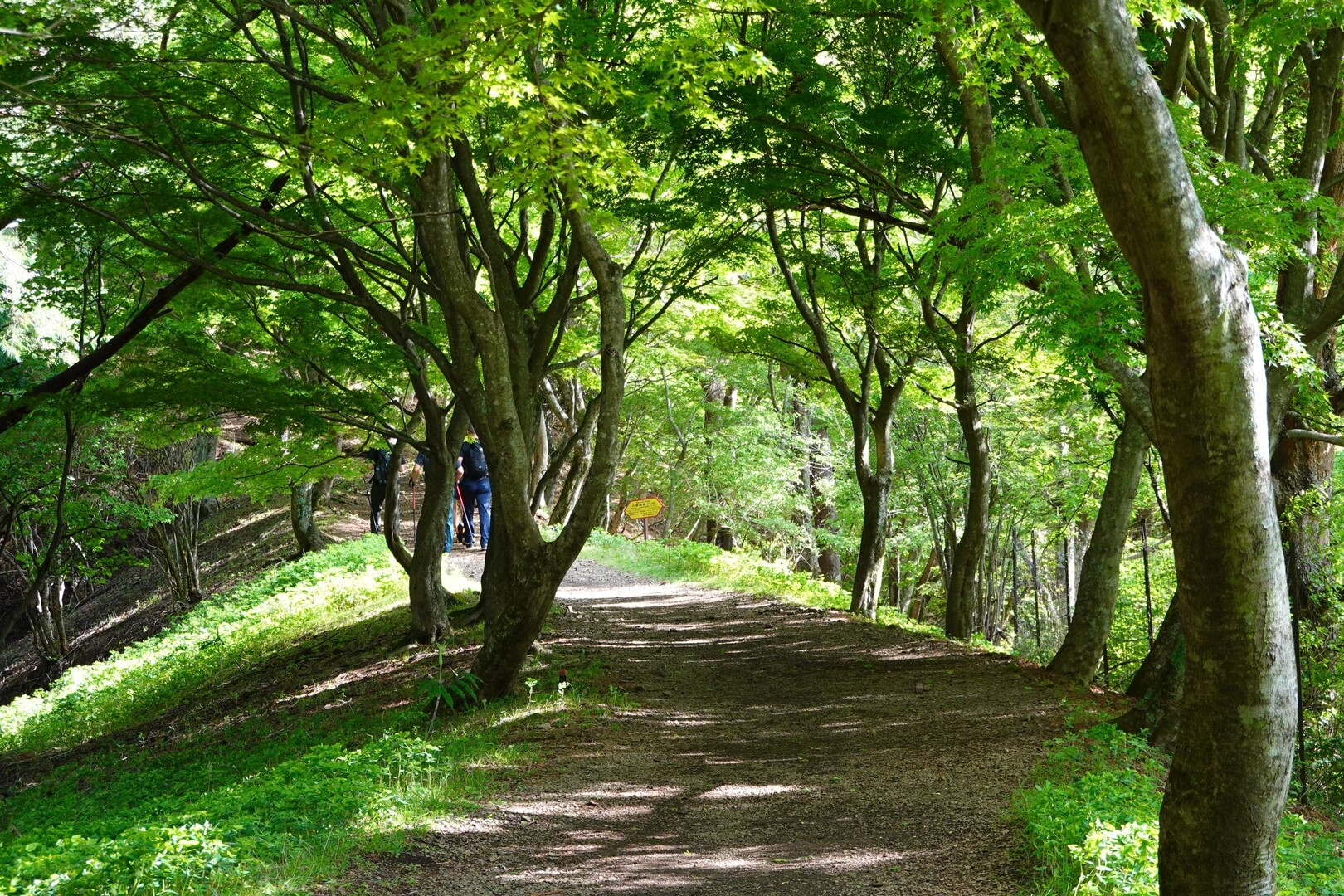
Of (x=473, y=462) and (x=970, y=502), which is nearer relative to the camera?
(x=970, y=502)

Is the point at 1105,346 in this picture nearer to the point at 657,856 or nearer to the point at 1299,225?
the point at 1299,225

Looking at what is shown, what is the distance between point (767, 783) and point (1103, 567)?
168 inches

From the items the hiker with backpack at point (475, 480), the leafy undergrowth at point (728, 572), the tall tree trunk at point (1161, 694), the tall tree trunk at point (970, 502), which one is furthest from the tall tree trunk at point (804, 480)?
the tall tree trunk at point (1161, 694)

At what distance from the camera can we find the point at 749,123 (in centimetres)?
992

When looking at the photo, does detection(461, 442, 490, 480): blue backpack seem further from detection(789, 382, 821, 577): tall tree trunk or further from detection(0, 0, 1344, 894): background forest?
detection(789, 382, 821, 577): tall tree trunk

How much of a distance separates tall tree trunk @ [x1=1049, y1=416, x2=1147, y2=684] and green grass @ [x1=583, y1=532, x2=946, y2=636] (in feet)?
8.83

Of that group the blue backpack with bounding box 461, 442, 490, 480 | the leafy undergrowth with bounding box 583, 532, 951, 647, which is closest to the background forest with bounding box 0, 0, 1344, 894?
the leafy undergrowth with bounding box 583, 532, 951, 647

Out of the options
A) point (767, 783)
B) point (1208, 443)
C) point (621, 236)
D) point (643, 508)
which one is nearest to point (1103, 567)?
point (767, 783)

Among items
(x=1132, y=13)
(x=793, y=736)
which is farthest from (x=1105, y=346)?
(x=793, y=736)

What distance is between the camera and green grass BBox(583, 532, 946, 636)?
14758mm

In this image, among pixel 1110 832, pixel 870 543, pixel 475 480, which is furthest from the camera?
pixel 475 480

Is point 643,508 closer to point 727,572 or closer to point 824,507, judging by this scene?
point 727,572

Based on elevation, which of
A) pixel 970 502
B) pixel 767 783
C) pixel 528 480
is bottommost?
pixel 767 783

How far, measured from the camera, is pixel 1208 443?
10.5 feet
